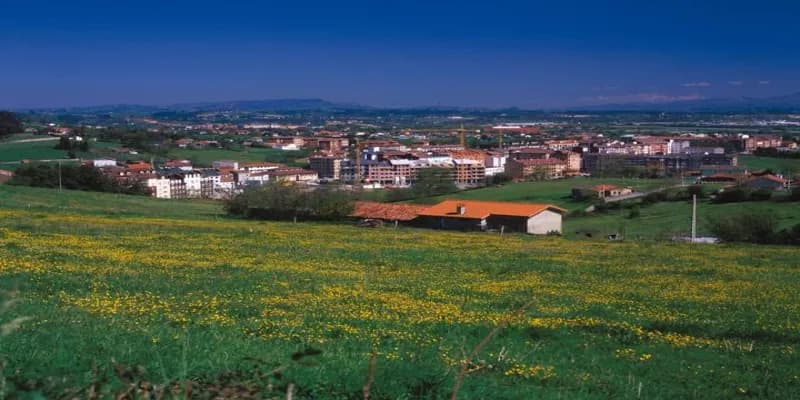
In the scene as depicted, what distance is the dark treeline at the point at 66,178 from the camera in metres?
66.6

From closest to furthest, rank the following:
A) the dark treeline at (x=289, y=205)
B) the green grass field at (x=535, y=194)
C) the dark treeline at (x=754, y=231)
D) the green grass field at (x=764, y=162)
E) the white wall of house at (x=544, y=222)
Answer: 1. the dark treeline at (x=754, y=231)
2. the white wall of house at (x=544, y=222)
3. the dark treeline at (x=289, y=205)
4. the green grass field at (x=535, y=194)
5. the green grass field at (x=764, y=162)

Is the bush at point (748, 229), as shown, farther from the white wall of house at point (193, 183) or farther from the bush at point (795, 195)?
the white wall of house at point (193, 183)

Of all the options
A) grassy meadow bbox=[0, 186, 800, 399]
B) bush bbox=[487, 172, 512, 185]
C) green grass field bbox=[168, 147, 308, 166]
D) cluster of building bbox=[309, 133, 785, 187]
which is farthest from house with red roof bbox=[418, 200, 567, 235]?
green grass field bbox=[168, 147, 308, 166]

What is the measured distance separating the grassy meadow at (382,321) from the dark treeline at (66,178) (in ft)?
152

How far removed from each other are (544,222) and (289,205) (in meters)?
16.5

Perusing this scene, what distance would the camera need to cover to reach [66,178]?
67.9m

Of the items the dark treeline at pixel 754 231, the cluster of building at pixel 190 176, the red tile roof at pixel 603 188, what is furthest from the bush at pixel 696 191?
the cluster of building at pixel 190 176

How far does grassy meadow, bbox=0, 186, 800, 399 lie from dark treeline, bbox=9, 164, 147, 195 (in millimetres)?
46395

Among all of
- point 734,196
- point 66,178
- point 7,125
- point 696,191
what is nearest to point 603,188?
point 696,191

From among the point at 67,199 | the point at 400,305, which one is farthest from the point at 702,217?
the point at 400,305

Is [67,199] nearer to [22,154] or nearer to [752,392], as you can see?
[752,392]

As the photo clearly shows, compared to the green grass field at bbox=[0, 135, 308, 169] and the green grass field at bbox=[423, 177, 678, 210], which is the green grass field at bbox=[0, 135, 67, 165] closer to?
the green grass field at bbox=[0, 135, 308, 169]

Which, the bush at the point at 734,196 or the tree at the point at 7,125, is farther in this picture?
the tree at the point at 7,125

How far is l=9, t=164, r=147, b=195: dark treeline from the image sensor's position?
2623 inches
